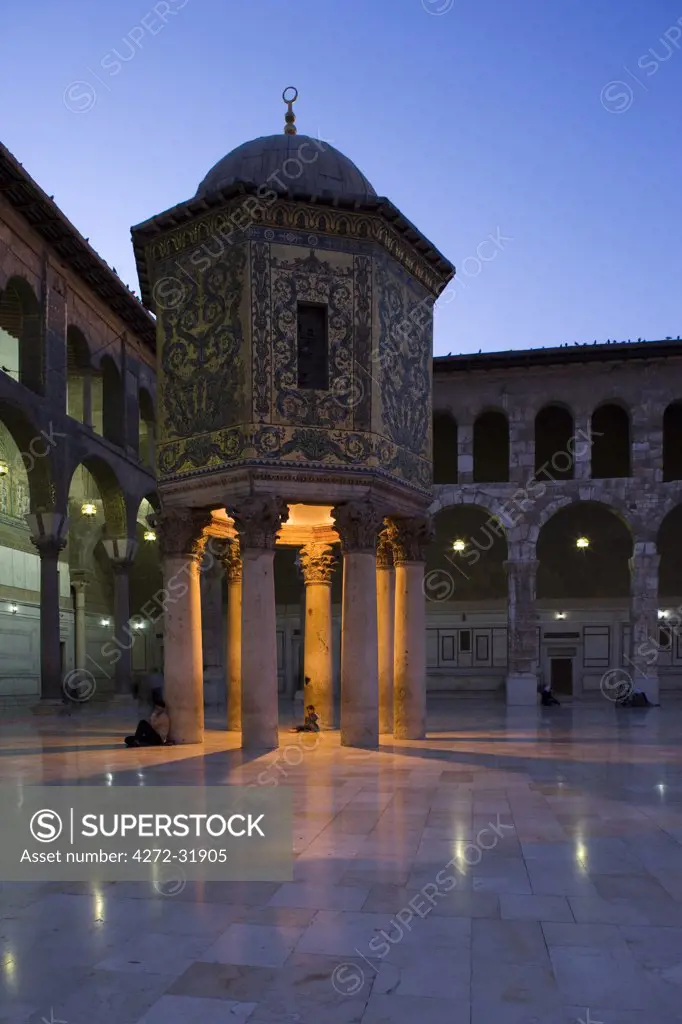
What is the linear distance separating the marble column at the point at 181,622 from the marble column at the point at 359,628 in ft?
9.15

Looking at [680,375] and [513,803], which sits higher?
[680,375]

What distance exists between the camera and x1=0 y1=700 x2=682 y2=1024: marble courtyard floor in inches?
176

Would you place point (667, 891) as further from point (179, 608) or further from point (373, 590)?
point (179, 608)

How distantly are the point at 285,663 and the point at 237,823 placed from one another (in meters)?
26.3

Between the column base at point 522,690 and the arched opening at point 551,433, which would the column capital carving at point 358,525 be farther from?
the arched opening at point 551,433

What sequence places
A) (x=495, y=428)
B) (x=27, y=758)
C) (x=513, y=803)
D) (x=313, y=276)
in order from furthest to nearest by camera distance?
(x=495, y=428)
(x=313, y=276)
(x=27, y=758)
(x=513, y=803)

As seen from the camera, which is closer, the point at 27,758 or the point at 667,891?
the point at 667,891

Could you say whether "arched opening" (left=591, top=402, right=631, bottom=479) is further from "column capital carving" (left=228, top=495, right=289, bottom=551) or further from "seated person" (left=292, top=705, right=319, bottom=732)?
"column capital carving" (left=228, top=495, right=289, bottom=551)

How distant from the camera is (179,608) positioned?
16359 millimetres

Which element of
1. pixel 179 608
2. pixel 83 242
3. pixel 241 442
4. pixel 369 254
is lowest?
pixel 179 608


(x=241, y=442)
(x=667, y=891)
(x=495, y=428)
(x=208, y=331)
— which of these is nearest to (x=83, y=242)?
(x=208, y=331)

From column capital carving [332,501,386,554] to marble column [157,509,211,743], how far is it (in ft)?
8.89

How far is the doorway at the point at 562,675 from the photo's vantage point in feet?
108

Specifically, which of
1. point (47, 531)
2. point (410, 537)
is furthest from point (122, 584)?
point (410, 537)
